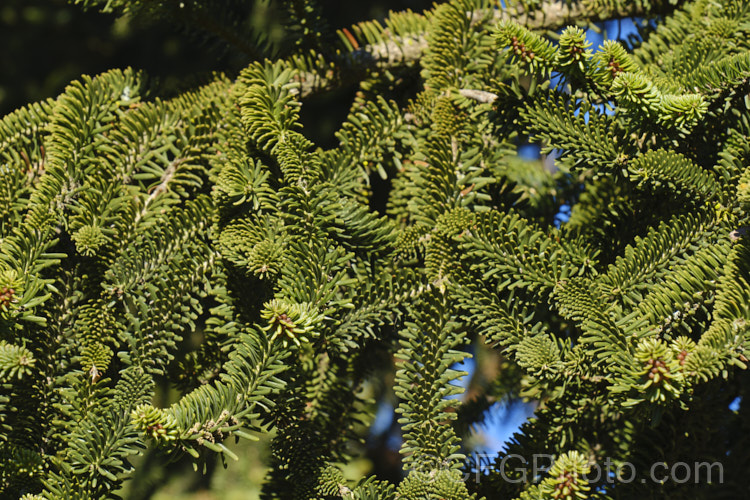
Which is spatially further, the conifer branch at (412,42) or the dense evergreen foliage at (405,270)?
the conifer branch at (412,42)

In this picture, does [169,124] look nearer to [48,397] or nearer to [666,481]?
[48,397]

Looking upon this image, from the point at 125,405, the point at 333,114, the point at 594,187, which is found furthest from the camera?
the point at 333,114

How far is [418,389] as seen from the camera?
72 cm

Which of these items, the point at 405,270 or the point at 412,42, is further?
the point at 412,42

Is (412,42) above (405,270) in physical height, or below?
above

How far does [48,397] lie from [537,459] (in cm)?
63

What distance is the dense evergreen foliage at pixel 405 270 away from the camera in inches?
25.8

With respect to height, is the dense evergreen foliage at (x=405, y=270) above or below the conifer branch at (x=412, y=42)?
below

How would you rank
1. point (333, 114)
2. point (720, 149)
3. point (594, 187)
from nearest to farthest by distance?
point (720, 149), point (594, 187), point (333, 114)

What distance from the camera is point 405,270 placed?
76 centimetres

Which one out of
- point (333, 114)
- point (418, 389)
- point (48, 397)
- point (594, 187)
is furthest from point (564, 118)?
point (333, 114)

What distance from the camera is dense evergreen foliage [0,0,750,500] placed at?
66cm

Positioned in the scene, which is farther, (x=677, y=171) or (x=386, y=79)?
(x=386, y=79)

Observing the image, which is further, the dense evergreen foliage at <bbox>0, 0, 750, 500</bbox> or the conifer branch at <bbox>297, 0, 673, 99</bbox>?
the conifer branch at <bbox>297, 0, 673, 99</bbox>
